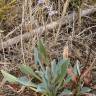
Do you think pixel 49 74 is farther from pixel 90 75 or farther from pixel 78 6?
pixel 78 6

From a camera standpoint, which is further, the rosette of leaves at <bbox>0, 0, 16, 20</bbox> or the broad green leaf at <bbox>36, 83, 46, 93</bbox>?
the rosette of leaves at <bbox>0, 0, 16, 20</bbox>

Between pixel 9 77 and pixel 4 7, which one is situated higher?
pixel 4 7

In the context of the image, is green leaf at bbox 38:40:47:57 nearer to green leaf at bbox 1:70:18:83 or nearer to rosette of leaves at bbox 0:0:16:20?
green leaf at bbox 1:70:18:83

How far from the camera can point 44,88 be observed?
1579 mm

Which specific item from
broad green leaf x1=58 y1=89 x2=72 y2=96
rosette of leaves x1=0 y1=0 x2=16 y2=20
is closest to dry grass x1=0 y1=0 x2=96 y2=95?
rosette of leaves x1=0 y1=0 x2=16 y2=20

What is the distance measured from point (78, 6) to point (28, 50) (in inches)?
21.5

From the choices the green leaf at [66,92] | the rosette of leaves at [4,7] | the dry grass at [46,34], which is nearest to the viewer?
the green leaf at [66,92]

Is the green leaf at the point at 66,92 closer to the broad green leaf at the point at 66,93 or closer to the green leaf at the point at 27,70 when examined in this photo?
the broad green leaf at the point at 66,93

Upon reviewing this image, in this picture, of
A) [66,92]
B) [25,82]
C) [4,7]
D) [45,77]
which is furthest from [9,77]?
[4,7]

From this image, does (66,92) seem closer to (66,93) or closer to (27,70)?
(66,93)

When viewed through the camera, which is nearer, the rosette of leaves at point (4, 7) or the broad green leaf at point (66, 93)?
the broad green leaf at point (66, 93)

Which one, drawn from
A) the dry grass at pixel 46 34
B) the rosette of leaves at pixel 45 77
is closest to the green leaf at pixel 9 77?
the rosette of leaves at pixel 45 77

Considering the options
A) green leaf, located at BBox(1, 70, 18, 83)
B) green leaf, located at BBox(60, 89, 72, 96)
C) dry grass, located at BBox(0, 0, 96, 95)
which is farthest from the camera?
dry grass, located at BBox(0, 0, 96, 95)

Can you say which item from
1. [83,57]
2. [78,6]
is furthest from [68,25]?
[83,57]
